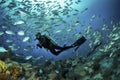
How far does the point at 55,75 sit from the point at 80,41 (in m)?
1.75

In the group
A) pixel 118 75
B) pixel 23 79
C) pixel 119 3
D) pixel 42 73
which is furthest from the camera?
pixel 119 3

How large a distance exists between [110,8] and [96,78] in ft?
89.5

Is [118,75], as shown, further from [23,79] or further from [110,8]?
[110,8]

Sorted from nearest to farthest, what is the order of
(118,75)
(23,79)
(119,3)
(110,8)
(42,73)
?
(118,75)
(23,79)
(42,73)
(119,3)
(110,8)

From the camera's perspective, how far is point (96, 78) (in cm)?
674

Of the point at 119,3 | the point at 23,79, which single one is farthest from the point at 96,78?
the point at 119,3

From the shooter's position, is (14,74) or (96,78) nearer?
(96,78)

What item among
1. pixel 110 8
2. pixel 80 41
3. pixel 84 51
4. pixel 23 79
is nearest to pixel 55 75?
pixel 23 79

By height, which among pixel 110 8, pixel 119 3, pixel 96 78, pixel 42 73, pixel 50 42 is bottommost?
pixel 110 8

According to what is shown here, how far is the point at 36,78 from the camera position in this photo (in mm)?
7535

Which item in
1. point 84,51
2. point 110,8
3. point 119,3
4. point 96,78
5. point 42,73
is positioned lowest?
point 84,51

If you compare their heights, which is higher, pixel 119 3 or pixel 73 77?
pixel 73 77

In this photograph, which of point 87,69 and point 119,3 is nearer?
point 87,69

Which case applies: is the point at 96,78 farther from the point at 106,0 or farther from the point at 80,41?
the point at 106,0
